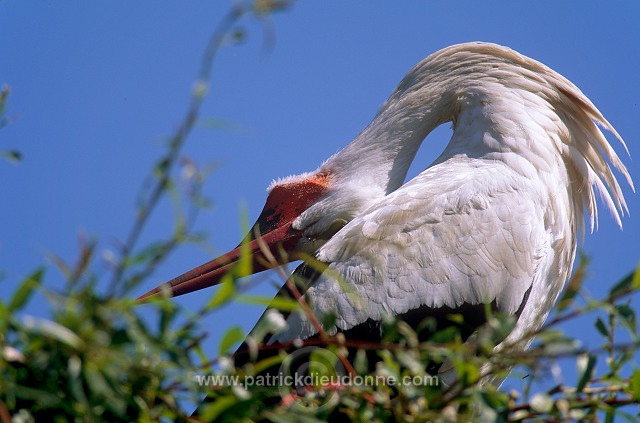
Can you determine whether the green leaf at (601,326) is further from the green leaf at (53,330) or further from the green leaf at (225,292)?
the green leaf at (53,330)

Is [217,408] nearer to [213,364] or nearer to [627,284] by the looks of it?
[213,364]

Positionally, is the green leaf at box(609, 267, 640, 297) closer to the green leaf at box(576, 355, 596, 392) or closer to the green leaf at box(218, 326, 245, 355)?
the green leaf at box(576, 355, 596, 392)

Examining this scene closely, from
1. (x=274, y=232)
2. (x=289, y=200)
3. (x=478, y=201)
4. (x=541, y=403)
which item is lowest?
(x=541, y=403)

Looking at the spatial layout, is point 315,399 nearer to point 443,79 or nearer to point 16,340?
point 16,340

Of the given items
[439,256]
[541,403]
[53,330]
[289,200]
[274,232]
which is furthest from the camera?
[289,200]

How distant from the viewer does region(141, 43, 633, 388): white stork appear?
12.8ft

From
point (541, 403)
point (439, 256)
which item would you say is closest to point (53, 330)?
point (541, 403)

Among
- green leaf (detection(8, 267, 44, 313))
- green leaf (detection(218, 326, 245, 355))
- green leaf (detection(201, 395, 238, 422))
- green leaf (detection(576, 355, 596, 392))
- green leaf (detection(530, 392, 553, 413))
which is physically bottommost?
green leaf (detection(530, 392, 553, 413))

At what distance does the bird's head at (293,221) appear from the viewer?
464 centimetres

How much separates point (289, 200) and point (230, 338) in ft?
11.1

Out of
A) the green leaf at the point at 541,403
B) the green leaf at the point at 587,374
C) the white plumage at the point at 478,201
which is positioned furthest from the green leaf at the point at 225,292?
the white plumage at the point at 478,201

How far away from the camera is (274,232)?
192 inches

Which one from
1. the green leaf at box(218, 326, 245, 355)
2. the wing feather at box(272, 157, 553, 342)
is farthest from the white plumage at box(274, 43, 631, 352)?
the green leaf at box(218, 326, 245, 355)

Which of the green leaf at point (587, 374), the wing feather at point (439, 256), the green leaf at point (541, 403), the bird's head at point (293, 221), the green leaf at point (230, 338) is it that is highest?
the bird's head at point (293, 221)
